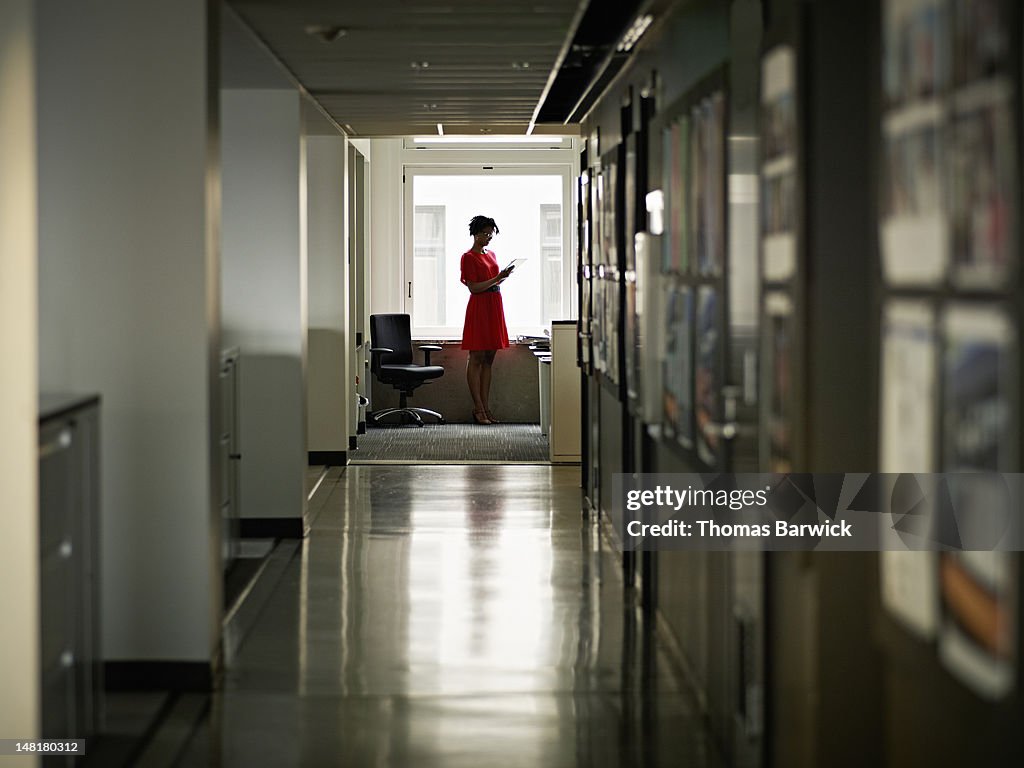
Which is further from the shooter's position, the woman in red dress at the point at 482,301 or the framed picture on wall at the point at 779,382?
the woman in red dress at the point at 482,301

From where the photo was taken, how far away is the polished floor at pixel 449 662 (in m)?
4.09

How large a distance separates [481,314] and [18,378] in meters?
9.62

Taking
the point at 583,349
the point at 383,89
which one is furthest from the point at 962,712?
the point at 583,349

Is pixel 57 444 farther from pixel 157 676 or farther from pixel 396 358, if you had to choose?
pixel 396 358

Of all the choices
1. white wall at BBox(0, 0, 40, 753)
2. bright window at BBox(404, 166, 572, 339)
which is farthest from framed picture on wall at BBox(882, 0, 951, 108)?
bright window at BBox(404, 166, 572, 339)

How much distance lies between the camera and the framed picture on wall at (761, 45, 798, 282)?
9.84 feet

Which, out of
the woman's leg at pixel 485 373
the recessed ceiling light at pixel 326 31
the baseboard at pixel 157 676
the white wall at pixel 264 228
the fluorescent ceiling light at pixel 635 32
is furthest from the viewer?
the woman's leg at pixel 485 373

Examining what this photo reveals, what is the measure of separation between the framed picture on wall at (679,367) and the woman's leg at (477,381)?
7.97 meters

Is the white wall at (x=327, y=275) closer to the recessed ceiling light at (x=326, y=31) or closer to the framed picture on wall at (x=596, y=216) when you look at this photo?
the framed picture on wall at (x=596, y=216)

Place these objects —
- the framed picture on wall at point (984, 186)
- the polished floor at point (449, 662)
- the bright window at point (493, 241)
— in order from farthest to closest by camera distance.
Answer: the bright window at point (493, 241) < the polished floor at point (449, 662) < the framed picture on wall at point (984, 186)

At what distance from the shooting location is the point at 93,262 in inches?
182

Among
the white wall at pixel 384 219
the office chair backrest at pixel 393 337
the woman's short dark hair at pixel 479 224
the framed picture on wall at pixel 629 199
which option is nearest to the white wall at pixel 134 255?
the framed picture on wall at pixel 629 199

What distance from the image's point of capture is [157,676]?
4750 millimetres

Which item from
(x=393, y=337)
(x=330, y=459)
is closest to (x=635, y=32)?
(x=330, y=459)
